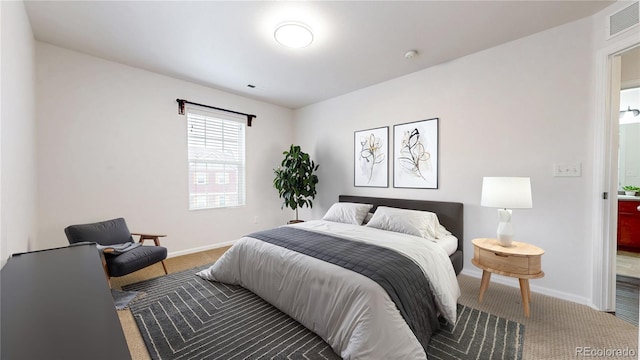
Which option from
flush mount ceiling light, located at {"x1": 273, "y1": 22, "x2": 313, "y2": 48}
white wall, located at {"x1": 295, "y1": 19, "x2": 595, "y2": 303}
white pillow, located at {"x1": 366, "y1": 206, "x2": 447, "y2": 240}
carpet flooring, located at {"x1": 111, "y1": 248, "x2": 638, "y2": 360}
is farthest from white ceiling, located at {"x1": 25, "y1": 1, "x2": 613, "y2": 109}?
carpet flooring, located at {"x1": 111, "y1": 248, "x2": 638, "y2": 360}

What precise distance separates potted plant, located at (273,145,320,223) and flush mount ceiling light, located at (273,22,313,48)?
2.02 meters

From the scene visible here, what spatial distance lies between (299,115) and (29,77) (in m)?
3.62

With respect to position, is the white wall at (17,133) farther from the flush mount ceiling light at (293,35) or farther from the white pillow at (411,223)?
the white pillow at (411,223)

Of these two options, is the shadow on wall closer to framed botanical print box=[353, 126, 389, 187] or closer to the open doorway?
framed botanical print box=[353, 126, 389, 187]

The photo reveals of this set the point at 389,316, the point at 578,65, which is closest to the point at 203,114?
the point at 389,316

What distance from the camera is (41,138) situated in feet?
8.69

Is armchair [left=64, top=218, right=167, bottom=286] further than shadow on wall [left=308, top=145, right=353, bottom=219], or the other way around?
shadow on wall [left=308, top=145, right=353, bottom=219]

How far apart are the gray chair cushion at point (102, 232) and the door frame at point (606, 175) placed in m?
4.81

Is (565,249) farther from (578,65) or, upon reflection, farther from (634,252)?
(634,252)

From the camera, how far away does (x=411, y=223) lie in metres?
2.74

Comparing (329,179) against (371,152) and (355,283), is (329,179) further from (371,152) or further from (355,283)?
(355,283)

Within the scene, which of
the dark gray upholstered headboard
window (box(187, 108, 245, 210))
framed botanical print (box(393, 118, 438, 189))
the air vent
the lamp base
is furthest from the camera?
window (box(187, 108, 245, 210))

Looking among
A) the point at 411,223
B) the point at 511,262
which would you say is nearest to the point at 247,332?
the point at 411,223

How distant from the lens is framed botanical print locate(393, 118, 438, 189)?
10.4 feet
